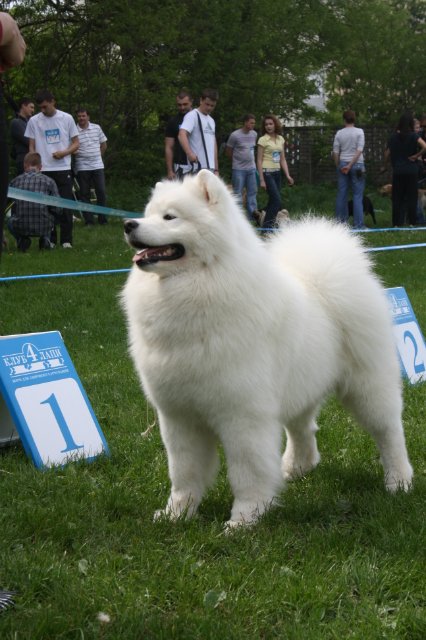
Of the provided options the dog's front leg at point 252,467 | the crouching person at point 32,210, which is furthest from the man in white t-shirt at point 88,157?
the dog's front leg at point 252,467

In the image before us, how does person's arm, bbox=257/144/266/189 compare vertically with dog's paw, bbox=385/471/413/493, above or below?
below

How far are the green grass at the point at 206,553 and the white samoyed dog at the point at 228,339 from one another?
22cm

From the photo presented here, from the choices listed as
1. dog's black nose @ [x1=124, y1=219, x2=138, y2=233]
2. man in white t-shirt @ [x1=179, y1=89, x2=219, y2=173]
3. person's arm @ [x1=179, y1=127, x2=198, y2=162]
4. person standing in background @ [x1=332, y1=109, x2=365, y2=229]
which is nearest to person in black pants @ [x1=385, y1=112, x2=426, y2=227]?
person standing in background @ [x1=332, y1=109, x2=365, y2=229]

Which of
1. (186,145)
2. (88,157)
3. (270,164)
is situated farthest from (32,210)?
(270,164)

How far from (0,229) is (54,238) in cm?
967

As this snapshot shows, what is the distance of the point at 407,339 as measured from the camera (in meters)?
5.82

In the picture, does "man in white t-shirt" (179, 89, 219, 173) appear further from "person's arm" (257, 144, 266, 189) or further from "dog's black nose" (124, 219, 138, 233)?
"dog's black nose" (124, 219, 138, 233)

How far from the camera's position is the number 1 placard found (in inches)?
165

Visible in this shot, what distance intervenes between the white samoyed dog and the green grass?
222 millimetres

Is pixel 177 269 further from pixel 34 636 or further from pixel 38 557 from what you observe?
pixel 34 636

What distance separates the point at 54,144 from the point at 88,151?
2320 millimetres

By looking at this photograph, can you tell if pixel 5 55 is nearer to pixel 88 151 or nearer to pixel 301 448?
pixel 301 448

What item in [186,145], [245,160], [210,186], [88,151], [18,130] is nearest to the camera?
[210,186]

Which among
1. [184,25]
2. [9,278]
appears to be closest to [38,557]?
[9,278]
